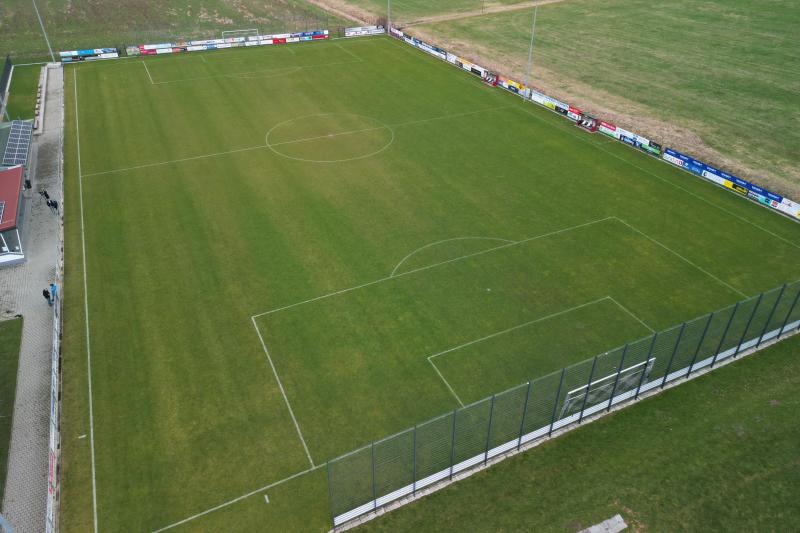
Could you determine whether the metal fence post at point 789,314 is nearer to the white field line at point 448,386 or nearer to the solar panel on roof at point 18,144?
the white field line at point 448,386

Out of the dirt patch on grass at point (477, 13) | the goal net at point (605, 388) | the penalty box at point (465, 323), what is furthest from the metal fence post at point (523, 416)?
the dirt patch on grass at point (477, 13)

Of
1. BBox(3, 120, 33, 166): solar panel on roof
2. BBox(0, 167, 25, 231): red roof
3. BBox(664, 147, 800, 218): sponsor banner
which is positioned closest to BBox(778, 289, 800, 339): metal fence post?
BBox(664, 147, 800, 218): sponsor banner

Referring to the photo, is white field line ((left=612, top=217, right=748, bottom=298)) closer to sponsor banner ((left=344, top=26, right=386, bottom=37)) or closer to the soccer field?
the soccer field

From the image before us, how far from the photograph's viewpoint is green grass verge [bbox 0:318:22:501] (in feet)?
69.9

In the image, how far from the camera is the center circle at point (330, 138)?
43294 mm

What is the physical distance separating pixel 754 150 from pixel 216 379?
43.0 m

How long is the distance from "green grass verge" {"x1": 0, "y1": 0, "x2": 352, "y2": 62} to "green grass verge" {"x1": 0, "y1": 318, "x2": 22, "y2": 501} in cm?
5467

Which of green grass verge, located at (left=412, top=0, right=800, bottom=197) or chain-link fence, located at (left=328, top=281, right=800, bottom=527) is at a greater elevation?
green grass verge, located at (left=412, top=0, right=800, bottom=197)

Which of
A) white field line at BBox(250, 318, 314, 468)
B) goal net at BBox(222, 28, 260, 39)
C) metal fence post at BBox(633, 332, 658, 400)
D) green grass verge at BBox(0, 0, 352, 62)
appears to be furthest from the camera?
goal net at BBox(222, 28, 260, 39)

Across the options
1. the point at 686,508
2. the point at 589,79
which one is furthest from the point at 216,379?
the point at 589,79

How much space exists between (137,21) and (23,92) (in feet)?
113

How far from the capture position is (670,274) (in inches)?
1207

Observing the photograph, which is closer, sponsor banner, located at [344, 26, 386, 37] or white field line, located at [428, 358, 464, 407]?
white field line, located at [428, 358, 464, 407]

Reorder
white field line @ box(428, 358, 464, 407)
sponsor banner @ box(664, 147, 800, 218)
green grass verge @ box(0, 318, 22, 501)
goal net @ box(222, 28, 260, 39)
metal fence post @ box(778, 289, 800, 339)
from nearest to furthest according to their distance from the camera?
green grass verge @ box(0, 318, 22, 501)
white field line @ box(428, 358, 464, 407)
metal fence post @ box(778, 289, 800, 339)
sponsor banner @ box(664, 147, 800, 218)
goal net @ box(222, 28, 260, 39)
